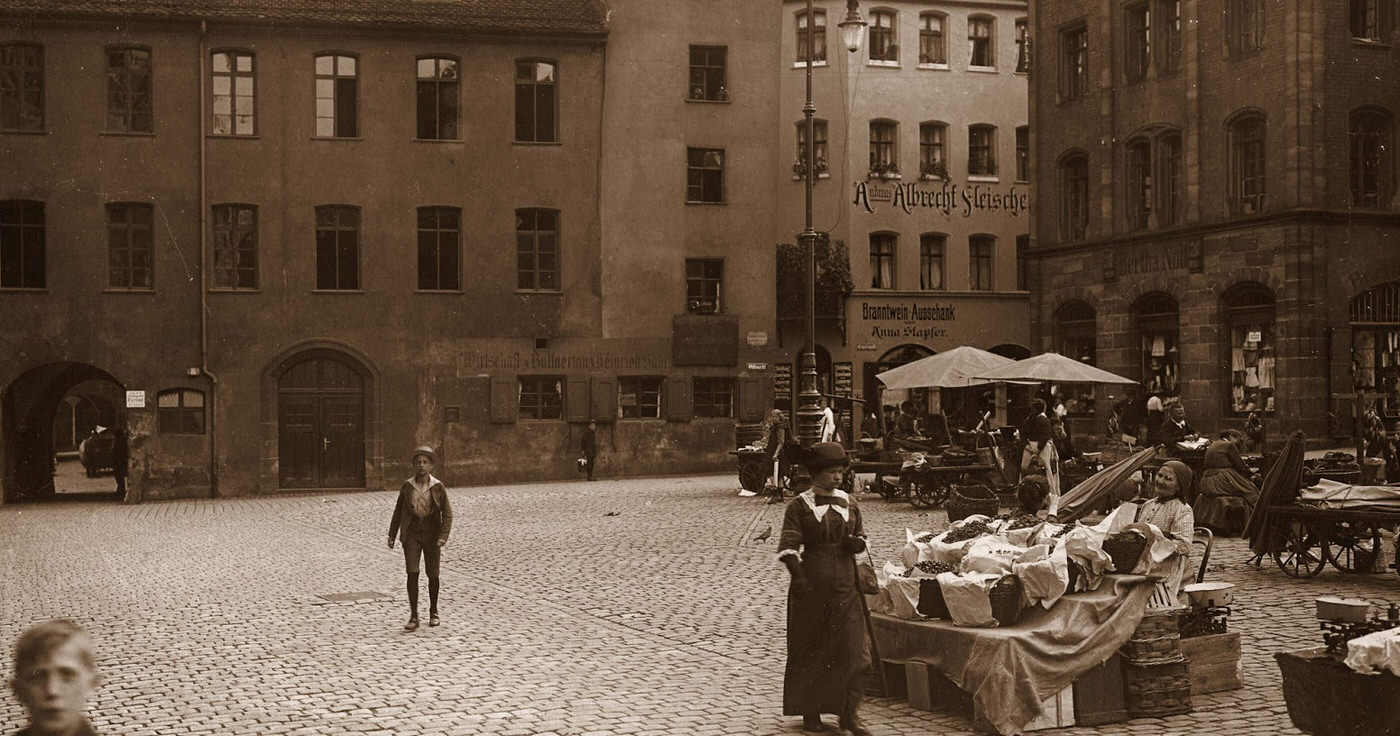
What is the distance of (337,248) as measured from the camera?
117 ft

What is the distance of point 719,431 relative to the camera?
3819cm

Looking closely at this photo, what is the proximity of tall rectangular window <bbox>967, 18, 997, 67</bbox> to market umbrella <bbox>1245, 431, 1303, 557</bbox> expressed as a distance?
38242mm

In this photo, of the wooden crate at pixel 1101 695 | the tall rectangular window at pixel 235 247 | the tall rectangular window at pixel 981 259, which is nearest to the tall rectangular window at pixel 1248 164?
the tall rectangular window at pixel 981 259

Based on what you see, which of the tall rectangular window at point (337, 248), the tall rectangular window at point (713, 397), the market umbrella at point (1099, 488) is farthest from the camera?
the tall rectangular window at point (713, 397)

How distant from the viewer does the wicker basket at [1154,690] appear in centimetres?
940

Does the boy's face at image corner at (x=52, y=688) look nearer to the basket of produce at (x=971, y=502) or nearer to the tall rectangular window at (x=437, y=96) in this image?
the basket of produce at (x=971, y=502)

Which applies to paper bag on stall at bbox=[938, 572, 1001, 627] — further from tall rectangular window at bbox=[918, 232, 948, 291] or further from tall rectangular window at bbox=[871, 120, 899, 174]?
tall rectangular window at bbox=[918, 232, 948, 291]

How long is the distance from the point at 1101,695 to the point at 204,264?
28.7 metres

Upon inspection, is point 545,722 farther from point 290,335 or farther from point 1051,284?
point 1051,284

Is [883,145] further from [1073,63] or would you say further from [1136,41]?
[1136,41]

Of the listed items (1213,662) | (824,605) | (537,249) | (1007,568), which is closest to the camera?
(824,605)

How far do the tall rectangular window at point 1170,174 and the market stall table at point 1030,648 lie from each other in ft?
93.8

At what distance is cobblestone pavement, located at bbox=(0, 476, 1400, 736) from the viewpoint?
31.5 ft

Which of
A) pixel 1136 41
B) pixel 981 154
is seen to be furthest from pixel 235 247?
pixel 981 154
